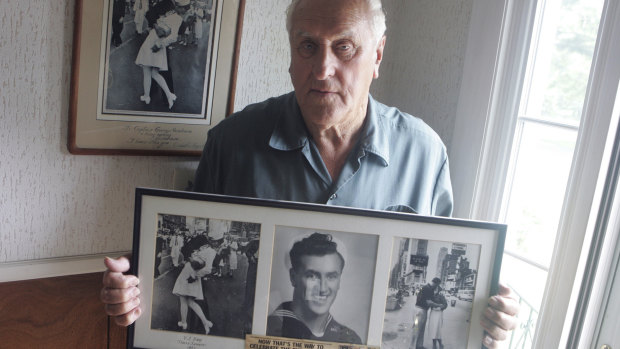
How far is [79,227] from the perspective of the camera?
4.34 ft

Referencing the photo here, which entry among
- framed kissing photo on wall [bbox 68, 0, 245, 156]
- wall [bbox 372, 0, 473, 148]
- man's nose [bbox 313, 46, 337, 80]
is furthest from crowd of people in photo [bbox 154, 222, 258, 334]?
wall [bbox 372, 0, 473, 148]

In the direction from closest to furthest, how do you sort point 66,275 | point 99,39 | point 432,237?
1. point 432,237
2. point 99,39
3. point 66,275

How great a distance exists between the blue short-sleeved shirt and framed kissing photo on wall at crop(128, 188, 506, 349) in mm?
249

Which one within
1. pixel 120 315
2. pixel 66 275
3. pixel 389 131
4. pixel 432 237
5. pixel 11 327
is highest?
pixel 389 131

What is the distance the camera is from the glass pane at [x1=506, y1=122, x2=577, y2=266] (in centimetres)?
119

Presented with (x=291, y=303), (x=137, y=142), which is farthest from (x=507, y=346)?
(x=137, y=142)

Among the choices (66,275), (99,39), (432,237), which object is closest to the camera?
(432,237)

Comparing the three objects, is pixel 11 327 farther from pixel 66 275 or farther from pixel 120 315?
pixel 120 315

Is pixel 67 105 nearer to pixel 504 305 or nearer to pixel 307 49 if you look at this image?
pixel 307 49

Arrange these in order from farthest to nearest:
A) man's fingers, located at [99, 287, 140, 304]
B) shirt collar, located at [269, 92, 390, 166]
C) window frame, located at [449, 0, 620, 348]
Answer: shirt collar, located at [269, 92, 390, 166] → window frame, located at [449, 0, 620, 348] → man's fingers, located at [99, 287, 140, 304]

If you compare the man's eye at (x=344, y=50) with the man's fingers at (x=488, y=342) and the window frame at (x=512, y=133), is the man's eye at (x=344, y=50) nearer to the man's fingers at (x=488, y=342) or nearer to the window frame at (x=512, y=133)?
the window frame at (x=512, y=133)

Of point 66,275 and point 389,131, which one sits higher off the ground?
point 389,131

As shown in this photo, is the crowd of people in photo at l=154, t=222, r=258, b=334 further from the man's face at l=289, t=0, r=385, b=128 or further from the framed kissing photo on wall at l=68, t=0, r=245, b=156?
the framed kissing photo on wall at l=68, t=0, r=245, b=156

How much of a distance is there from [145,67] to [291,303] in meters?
0.74
